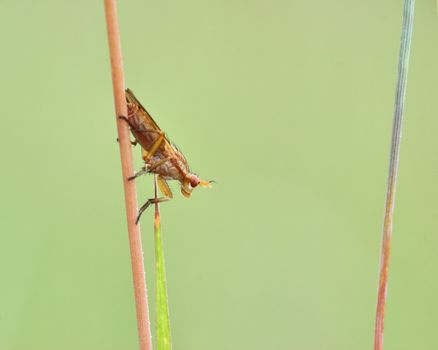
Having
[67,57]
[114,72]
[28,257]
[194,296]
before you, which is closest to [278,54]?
[67,57]

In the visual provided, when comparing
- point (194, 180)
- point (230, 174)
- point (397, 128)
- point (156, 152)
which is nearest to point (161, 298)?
point (397, 128)

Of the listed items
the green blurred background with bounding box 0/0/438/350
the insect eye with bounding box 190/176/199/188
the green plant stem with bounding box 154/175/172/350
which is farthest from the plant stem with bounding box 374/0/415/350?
the green blurred background with bounding box 0/0/438/350

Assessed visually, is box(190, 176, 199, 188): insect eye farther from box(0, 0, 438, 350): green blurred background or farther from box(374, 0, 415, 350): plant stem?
box(0, 0, 438, 350): green blurred background

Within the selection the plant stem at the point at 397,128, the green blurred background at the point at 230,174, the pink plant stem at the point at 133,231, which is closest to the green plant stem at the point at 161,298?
the pink plant stem at the point at 133,231

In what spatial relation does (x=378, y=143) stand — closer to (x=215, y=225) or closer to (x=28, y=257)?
(x=215, y=225)

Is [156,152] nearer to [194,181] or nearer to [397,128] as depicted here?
[194,181]
